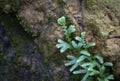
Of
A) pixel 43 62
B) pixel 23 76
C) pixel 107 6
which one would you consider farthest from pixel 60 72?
pixel 107 6

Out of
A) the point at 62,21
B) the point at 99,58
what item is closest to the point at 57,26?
the point at 62,21

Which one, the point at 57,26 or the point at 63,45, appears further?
the point at 57,26

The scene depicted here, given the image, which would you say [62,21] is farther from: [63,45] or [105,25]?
[105,25]

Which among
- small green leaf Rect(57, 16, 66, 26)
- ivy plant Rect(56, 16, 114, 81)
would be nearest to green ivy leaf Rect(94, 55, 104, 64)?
ivy plant Rect(56, 16, 114, 81)

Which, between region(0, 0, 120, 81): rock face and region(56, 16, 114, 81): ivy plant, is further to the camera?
region(0, 0, 120, 81): rock face

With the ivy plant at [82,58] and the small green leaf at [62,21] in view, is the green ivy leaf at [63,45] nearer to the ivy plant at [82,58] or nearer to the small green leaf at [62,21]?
the ivy plant at [82,58]

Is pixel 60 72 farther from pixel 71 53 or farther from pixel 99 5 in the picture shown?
pixel 99 5

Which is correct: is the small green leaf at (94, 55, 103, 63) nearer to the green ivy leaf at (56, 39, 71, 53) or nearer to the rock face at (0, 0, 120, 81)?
the rock face at (0, 0, 120, 81)
